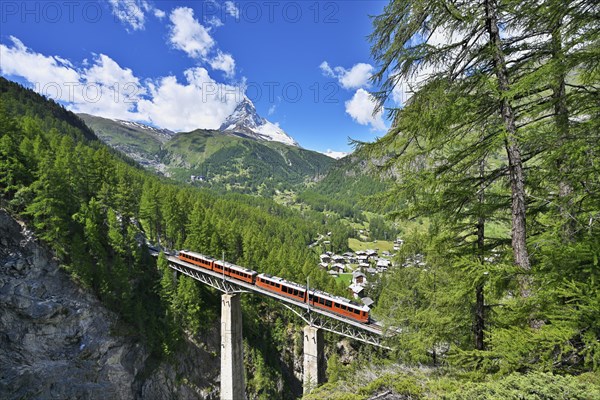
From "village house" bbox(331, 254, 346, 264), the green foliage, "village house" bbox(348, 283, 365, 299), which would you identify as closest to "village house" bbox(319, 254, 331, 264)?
"village house" bbox(331, 254, 346, 264)

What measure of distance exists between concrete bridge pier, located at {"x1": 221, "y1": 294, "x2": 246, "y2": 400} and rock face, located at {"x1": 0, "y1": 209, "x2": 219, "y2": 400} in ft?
19.4

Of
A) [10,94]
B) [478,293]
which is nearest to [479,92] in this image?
[478,293]

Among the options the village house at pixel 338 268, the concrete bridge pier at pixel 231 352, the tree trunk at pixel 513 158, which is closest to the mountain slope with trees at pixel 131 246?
the concrete bridge pier at pixel 231 352

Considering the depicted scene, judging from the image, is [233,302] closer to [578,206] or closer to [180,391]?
[180,391]

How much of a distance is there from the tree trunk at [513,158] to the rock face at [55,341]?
2910cm

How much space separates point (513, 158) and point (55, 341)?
33276 millimetres

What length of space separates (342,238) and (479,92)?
375 feet

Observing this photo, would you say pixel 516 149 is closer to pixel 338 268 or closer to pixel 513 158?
pixel 513 158

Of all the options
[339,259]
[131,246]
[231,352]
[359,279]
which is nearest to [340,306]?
[231,352]

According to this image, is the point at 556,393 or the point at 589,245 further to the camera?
the point at 589,245

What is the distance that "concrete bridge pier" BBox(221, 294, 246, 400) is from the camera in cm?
3072

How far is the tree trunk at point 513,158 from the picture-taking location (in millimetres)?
5352

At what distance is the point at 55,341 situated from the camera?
77.5ft

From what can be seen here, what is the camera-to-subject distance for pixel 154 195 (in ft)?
148
